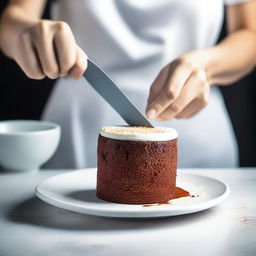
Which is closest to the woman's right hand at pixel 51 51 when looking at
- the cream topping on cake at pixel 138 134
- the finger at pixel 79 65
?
the finger at pixel 79 65

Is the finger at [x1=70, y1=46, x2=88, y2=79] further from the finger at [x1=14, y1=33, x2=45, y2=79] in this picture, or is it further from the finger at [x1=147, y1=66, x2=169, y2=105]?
the finger at [x1=147, y1=66, x2=169, y2=105]

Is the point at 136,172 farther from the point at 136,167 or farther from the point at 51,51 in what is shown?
the point at 51,51

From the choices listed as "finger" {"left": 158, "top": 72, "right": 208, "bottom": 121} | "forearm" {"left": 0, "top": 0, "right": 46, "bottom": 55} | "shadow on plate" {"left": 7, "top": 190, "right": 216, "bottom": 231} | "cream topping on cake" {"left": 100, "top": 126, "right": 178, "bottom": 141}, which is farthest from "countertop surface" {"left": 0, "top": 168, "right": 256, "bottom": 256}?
"forearm" {"left": 0, "top": 0, "right": 46, "bottom": 55}

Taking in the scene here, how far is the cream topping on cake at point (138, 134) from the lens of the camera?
1.01 metres

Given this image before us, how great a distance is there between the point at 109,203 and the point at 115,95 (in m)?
0.22

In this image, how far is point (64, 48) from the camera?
1.04 metres

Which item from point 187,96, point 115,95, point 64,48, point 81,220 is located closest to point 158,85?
point 187,96

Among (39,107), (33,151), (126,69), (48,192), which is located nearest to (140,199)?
(48,192)

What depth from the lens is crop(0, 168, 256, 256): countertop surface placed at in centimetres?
85

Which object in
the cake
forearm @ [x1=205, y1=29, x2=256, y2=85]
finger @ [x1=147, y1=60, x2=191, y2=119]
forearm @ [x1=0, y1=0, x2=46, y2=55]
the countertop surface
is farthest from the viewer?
forearm @ [x1=205, y1=29, x2=256, y2=85]

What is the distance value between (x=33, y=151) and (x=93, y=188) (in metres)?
0.22

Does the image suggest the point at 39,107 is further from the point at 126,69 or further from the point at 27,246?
the point at 27,246

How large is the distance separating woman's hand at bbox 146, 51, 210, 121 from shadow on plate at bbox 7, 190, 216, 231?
25cm

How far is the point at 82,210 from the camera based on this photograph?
93 centimetres
